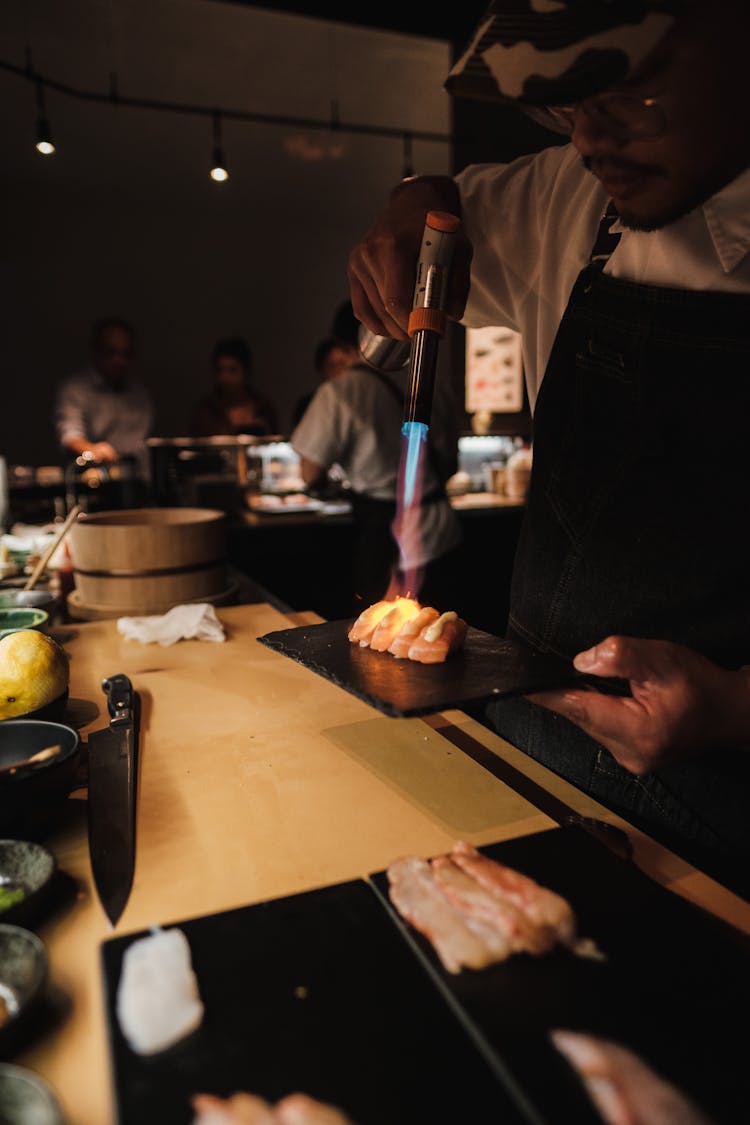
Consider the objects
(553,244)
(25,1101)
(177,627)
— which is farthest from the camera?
(177,627)

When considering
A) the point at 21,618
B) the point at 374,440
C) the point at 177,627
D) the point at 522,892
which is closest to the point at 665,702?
the point at 522,892

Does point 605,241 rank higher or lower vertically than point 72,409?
higher

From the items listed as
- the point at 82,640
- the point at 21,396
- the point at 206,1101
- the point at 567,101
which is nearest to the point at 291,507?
the point at 82,640

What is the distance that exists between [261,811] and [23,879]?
1.25 ft

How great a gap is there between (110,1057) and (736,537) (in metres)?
1.30

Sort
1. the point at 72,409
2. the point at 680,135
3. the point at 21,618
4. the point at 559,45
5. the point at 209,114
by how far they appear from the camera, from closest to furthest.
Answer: the point at 559,45 < the point at 680,135 < the point at 21,618 < the point at 209,114 < the point at 72,409

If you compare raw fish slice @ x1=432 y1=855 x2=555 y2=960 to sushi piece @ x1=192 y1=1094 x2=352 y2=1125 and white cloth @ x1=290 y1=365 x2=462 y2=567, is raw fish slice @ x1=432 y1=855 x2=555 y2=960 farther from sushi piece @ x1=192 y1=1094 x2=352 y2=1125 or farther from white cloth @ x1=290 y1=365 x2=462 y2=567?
white cloth @ x1=290 y1=365 x2=462 y2=567

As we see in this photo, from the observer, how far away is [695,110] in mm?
1213

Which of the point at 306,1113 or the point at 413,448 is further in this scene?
the point at 413,448

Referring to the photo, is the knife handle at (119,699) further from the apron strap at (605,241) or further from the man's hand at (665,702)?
the apron strap at (605,241)

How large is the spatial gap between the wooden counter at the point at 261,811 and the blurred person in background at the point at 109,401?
6.10m

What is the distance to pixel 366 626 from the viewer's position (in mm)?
1643

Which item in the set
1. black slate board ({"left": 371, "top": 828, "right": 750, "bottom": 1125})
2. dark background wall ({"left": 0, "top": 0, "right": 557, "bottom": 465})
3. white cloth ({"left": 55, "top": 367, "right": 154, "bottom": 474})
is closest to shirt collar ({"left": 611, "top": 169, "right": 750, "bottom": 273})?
black slate board ({"left": 371, "top": 828, "right": 750, "bottom": 1125})

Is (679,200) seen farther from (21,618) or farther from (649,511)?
(21,618)
